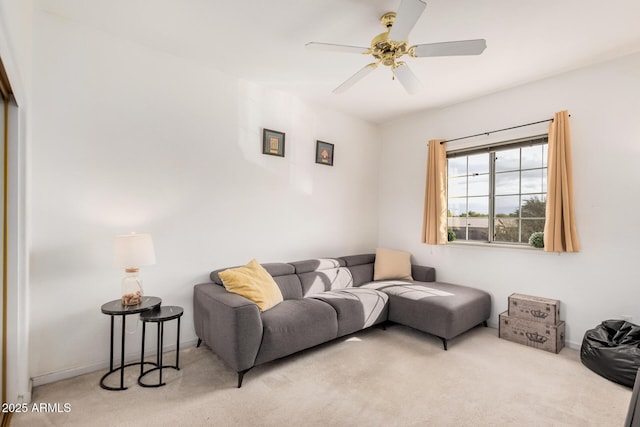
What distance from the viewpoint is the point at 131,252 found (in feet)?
7.32

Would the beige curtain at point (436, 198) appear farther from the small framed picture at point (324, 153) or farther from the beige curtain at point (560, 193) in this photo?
the small framed picture at point (324, 153)

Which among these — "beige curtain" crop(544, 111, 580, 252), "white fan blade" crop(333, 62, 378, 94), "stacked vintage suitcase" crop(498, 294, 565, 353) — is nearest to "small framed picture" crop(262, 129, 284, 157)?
"white fan blade" crop(333, 62, 378, 94)

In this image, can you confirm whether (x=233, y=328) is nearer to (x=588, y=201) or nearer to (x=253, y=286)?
(x=253, y=286)

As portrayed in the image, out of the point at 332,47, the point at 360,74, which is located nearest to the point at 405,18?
the point at 332,47

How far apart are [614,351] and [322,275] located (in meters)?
2.56

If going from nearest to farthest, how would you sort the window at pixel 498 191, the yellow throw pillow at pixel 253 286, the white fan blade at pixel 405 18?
the white fan blade at pixel 405 18
the yellow throw pillow at pixel 253 286
the window at pixel 498 191

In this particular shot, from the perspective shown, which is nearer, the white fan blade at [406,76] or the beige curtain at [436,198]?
the white fan blade at [406,76]

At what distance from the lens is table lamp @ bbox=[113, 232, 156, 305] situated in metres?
2.22

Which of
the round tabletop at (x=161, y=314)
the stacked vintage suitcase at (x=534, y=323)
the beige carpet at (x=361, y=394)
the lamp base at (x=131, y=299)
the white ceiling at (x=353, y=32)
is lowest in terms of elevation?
the beige carpet at (x=361, y=394)

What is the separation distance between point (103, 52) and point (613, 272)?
4753mm

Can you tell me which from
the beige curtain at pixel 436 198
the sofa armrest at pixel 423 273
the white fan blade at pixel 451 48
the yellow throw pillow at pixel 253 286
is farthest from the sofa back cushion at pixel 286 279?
the white fan blade at pixel 451 48

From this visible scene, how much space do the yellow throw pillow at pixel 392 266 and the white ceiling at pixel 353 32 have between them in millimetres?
2142

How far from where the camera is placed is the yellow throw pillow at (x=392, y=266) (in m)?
4.06

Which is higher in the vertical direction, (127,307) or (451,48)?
(451,48)
